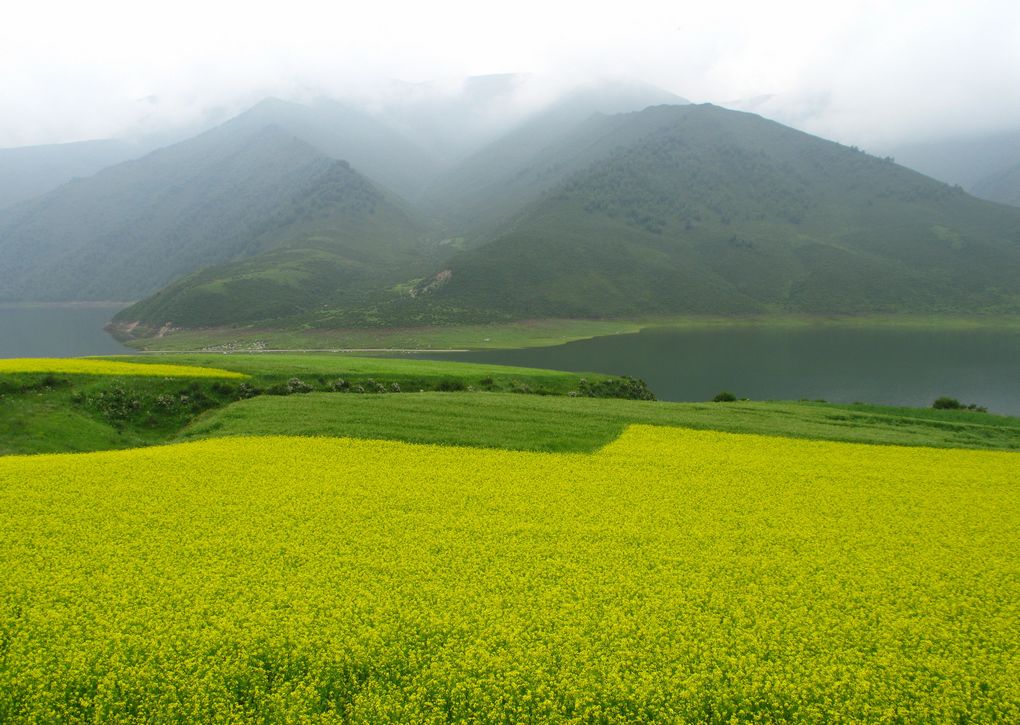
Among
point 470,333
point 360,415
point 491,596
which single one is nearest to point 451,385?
point 360,415

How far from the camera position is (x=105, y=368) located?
43.9 m

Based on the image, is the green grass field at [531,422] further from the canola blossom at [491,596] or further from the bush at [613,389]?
the bush at [613,389]

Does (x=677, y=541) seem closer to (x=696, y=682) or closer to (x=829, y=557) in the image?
(x=829, y=557)

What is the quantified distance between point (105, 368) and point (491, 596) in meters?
41.7

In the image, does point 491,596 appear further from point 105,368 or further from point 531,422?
point 105,368

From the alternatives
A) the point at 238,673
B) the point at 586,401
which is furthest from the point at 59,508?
the point at 586,401

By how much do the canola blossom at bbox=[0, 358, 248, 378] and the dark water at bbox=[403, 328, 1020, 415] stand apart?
54.7 metres

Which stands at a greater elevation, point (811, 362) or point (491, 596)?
point (811, 362)

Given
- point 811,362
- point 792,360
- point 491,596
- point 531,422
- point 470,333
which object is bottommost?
point 491,596

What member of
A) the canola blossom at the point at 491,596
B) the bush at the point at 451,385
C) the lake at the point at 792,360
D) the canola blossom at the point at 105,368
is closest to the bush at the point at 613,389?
the bush at the point at 451,385

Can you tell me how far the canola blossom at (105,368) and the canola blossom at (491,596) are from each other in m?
19.5

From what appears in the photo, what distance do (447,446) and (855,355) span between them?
392 ft

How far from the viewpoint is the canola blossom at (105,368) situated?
4062 centimetres

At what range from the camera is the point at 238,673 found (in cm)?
1212
